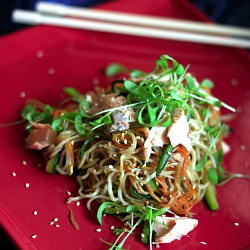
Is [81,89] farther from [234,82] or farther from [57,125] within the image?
[234,82]

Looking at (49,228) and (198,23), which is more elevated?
(198,23)

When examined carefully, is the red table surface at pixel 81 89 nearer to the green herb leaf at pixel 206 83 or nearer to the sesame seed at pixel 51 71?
the sesame seed at pixel 51 71

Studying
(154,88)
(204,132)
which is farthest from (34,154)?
(204,132)

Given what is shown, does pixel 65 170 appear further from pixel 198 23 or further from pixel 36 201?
pixel 198 23

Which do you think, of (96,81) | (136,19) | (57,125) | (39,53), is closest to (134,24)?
(136,19)

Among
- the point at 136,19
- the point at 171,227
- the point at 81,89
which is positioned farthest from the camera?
the point at 136,19

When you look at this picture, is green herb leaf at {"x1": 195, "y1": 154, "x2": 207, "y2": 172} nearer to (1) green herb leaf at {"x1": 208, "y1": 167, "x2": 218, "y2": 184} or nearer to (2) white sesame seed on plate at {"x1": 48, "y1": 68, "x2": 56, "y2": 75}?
(1) green herb leaf at {"x1": 208, "y1": 167, "x2": 218, "y2": 184}

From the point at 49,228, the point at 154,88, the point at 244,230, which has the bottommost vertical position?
the point at 49,228
